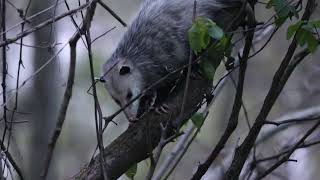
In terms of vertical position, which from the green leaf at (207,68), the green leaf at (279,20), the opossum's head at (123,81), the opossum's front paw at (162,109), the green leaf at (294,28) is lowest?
the opossum's front paw at (162,109)

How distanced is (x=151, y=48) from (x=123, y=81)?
0.75 feet

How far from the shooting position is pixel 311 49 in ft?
7.22

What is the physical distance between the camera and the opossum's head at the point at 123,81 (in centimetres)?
350

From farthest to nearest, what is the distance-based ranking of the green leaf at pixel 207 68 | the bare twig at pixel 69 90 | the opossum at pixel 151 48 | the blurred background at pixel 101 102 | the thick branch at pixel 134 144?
the blurred background at pixel 101 102 → the opossum at pixel 151 48 → the green leaf at pixel 207 68 → the thick branch at pixel 134 144 → the bare twig at pixel 69 90

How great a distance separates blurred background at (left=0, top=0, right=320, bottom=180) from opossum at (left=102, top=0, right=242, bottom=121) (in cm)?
72

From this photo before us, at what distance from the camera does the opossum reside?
11.4 feet

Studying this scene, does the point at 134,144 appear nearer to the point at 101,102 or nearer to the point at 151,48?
the point at 151,48

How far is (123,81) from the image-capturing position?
11.6 feet

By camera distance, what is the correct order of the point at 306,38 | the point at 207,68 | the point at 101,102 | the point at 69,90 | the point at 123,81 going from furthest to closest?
the point at 101,102, the point at 123,81, the point at 207,68, the point at 306,38, the point at 69,90

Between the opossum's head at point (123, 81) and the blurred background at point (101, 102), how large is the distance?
2.40 ft

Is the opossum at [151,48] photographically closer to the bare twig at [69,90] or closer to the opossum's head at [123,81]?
the opossum's head at [123,81]

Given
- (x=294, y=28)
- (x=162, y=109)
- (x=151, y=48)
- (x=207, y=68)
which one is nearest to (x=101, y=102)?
(x=151, y=48)

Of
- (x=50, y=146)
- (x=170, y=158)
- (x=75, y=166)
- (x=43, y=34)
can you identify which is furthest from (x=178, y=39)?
(x=75, y=166)

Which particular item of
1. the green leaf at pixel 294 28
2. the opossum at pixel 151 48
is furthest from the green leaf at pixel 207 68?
the opossum at pixel 151 48
